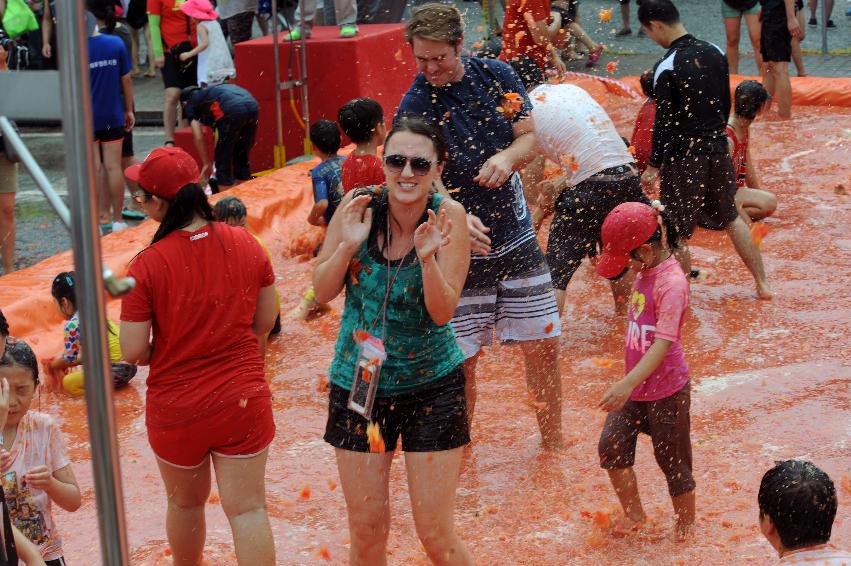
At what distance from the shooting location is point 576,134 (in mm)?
6406

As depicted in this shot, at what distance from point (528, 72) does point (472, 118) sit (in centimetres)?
421

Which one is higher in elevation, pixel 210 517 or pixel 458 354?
pixel 458 354

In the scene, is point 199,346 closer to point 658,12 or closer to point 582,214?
point 582,214

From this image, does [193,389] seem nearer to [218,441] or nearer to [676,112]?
[218,441]

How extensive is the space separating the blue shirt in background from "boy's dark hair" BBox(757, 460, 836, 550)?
447 cm

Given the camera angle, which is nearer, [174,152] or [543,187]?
[174,152]

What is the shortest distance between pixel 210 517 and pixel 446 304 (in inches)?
74.7

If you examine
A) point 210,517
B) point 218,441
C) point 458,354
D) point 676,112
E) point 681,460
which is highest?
point 676,112

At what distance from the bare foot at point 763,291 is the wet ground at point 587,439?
0.06 m

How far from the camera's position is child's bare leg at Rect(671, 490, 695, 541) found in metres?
4.46

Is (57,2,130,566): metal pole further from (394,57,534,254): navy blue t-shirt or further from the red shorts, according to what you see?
(394,57,534,254): navy blue t-shirt

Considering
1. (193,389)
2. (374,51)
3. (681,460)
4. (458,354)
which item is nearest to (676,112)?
(681,460)

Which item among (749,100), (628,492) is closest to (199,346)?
(628,492)

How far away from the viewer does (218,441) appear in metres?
3.89
